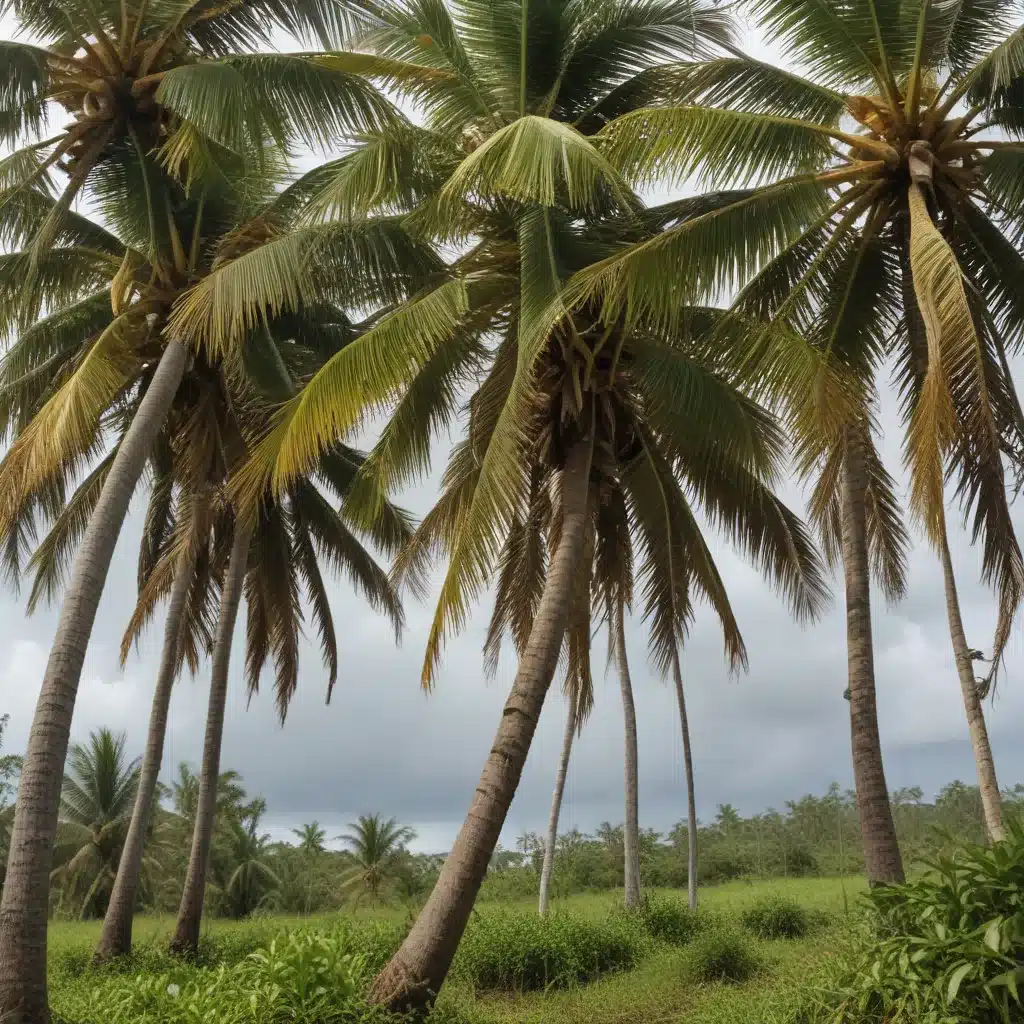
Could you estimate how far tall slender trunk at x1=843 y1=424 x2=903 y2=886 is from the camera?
24.1 feet

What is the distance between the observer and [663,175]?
26.2 feet

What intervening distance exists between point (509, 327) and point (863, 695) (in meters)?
4.75

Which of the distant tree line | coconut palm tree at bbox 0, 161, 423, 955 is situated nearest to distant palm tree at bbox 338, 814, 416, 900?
the distant tree line

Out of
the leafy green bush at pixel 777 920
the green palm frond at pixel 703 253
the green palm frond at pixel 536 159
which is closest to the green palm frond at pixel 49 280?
the green palm frond at pixel 536 159

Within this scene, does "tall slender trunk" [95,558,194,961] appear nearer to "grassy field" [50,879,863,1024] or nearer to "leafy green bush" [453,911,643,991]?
"grassy field" [50,879,863,1024]

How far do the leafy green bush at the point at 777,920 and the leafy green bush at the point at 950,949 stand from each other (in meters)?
8.25

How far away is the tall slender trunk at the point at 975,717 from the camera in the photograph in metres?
10.4

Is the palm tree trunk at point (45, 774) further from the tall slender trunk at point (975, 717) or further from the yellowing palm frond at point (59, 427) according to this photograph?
the tall slender trunk at point (975, 717)

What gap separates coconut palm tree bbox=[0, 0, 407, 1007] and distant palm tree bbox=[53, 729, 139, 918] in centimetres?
1823

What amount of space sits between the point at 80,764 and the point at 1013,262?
2485 centimetres

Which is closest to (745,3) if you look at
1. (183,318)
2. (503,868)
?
(183,318)

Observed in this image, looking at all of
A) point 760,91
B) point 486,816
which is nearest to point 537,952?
point 486,816

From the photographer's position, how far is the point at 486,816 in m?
7.28

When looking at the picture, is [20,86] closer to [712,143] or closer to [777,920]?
[712,143]
